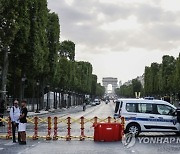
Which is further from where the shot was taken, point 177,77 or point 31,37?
point 177,77

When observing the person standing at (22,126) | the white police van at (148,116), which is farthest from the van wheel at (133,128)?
the person standing at (22,126)

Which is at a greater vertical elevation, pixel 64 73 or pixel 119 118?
pixel 64 73

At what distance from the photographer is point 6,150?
17.6 meters

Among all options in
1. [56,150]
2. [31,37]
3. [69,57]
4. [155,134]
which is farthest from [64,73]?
[56,150]

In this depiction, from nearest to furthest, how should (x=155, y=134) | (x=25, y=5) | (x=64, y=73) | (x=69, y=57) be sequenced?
(x=155, y=134)
(x=25, y=5)
(x=64, y=73)
(x=69, y=57)

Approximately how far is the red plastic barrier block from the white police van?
1909mm

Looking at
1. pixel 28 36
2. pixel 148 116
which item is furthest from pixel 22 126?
pixel 28 36

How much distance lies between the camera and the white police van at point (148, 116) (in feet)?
78.6

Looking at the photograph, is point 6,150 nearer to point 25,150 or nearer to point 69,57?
point 25,150

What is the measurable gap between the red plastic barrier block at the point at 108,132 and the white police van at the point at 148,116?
1909 millimetres

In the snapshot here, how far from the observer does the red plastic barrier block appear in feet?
71.8

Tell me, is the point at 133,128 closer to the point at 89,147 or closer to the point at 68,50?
the point at 89,147

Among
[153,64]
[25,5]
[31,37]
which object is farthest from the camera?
[153,64]

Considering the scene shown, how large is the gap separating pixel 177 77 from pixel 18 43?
42.5 metres
